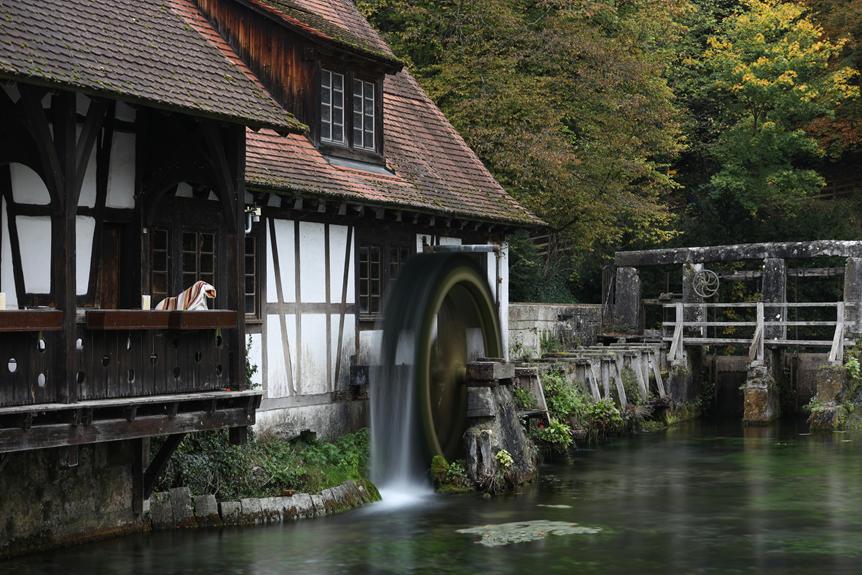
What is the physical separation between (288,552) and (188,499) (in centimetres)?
173

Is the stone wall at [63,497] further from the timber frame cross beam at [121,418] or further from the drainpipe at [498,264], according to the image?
the drainpipe at [498,264]

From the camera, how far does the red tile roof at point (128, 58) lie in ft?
40.7

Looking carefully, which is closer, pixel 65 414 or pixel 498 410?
pixel 65 414

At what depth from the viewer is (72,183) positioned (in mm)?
12586

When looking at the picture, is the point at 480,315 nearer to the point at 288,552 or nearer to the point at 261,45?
the point at 261,45

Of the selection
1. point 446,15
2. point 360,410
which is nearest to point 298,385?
point 360,410

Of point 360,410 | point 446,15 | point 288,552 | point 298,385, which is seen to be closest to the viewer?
point 288,552

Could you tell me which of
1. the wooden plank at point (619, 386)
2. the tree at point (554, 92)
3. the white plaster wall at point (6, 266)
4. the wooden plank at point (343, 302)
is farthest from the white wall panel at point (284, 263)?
the wooden plank at point (619, 386)

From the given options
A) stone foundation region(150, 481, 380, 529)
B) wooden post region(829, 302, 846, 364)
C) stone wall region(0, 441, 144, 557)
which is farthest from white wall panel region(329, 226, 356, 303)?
wooden post region(829, 302, 846, 364)

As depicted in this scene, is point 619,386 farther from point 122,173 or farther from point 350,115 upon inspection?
point 122,173

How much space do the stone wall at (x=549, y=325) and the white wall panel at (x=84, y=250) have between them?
12304 mm

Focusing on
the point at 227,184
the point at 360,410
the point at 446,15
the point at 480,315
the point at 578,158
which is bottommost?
the point at 360,410

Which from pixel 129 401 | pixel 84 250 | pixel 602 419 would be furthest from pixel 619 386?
pixel 129 401

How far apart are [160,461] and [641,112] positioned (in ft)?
61.8
